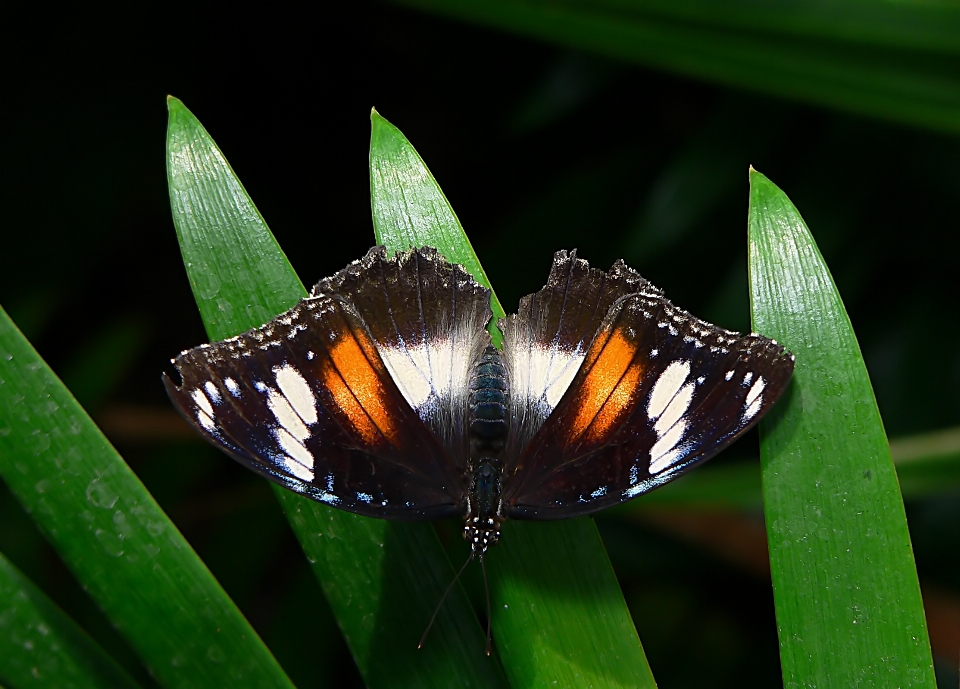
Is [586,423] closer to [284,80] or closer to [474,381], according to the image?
[474,381]

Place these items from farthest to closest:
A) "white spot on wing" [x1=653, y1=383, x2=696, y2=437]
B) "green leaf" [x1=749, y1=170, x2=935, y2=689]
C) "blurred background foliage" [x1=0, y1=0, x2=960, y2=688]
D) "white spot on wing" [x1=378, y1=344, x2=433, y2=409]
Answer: "blurred background foliage" [x1=0, y1=0, x2=960, y2=688], "white spot on wing" [x1=378, y1=344, x2=433, y2=409], "white spot on wing" [x1=653, y1=383, x2=696, y2=437], "green leaf" [x1=749, y1=170, x2=935, y2=689]

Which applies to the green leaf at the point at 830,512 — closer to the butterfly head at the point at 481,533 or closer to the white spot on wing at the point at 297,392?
the butterfly head at the point at 481,533

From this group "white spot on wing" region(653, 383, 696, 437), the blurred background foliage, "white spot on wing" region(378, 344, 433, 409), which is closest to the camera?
"white spot on wing" region(653, 383, 696, 437)

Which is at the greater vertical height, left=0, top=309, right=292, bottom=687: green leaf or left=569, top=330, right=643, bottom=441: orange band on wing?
left=569, top=330, right=643, bottom=441: orange band on wing

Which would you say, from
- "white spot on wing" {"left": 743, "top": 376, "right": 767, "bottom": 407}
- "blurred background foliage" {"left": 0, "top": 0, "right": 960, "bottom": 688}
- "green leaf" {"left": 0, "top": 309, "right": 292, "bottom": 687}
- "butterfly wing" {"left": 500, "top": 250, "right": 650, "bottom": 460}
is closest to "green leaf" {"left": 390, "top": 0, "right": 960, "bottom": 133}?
"blurred background foliage" {"left": 0, "top": 0, "right": 960, "bottom": 688}

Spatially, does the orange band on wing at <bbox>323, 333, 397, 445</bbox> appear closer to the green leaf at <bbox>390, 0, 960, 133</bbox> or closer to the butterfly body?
the butterfly body

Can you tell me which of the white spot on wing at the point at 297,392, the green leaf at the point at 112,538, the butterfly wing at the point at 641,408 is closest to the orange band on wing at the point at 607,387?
the butterfly wing at the point at 641,408

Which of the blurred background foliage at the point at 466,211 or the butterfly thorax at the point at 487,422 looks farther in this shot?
the blurred background foliage at the point at 466,211

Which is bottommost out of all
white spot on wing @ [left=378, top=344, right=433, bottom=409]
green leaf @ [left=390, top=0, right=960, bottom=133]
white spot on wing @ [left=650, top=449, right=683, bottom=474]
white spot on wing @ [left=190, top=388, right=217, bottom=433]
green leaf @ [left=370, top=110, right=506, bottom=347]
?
white spot on wing @ [left=650, top=449, right=683, bottom=474]
